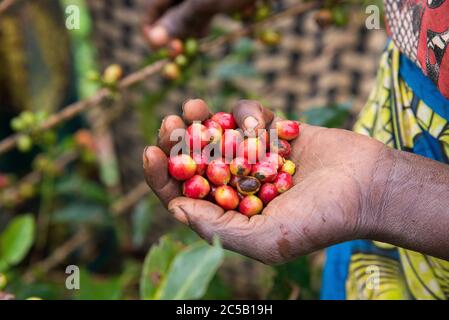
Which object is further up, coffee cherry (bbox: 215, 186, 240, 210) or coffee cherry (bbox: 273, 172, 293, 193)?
coffee cherry (bbox: 273, 172, 293, 193)

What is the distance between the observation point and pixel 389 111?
1.29 metres

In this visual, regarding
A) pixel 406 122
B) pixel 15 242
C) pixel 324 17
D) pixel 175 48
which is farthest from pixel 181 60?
pixel 406 122

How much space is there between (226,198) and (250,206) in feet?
0.18

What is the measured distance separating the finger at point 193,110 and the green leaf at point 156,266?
1.34 feet

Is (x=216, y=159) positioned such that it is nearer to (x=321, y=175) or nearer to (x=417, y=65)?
(x=321, y=175)

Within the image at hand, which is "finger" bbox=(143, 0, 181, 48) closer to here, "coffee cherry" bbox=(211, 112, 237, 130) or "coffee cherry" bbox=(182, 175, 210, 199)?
"coffee cherry" bbox=(211, 112, 237, 130)

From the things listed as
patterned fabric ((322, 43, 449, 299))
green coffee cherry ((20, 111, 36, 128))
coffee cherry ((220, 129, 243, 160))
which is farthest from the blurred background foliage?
coffee cherry ((220, 129, 243, 160))

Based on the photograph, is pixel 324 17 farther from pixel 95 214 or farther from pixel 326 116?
pixel 95 214

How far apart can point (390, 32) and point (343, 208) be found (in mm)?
414

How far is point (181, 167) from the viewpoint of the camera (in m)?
1.16

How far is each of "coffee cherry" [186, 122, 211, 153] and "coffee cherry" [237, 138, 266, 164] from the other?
3.0 inches

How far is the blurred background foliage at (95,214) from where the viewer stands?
180 centimetres

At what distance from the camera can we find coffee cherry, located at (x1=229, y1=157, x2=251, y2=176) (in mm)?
1252
